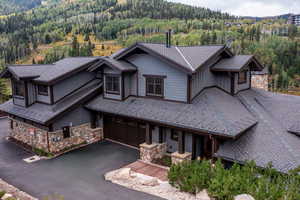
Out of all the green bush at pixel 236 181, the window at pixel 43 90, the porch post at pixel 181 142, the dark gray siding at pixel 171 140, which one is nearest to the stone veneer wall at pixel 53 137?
the window at pixel 43 90

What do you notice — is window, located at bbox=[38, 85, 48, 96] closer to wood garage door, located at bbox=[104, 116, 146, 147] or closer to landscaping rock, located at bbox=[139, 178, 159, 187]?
wood garage door, located at bbox=[104, 116, 146, 147]

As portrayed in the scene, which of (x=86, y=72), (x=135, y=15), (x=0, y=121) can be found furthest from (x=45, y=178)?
(x=135, y=15)

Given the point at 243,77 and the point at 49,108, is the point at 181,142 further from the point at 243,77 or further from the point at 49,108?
the point at 49,108

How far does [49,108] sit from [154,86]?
22.3 feet

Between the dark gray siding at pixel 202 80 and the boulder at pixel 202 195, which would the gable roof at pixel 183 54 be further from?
the boulder at pixel 202 195

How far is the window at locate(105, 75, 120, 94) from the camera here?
15961mm

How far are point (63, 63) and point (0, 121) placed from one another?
32.6 feet

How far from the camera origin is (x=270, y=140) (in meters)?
11.0

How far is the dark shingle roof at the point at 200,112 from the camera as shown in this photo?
37.0ft

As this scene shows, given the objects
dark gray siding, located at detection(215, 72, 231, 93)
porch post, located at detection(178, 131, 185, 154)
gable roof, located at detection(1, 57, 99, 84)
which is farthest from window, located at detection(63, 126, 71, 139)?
dark gray siding, located at detection(215, 72, 231, 93)

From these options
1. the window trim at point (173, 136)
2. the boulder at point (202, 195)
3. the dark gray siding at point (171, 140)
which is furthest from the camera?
the window trim at point (173, 136)

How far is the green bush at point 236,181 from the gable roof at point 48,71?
9.83m

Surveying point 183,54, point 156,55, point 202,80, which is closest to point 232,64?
point 202,80

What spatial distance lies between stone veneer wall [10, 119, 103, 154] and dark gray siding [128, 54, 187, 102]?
4.49 m
